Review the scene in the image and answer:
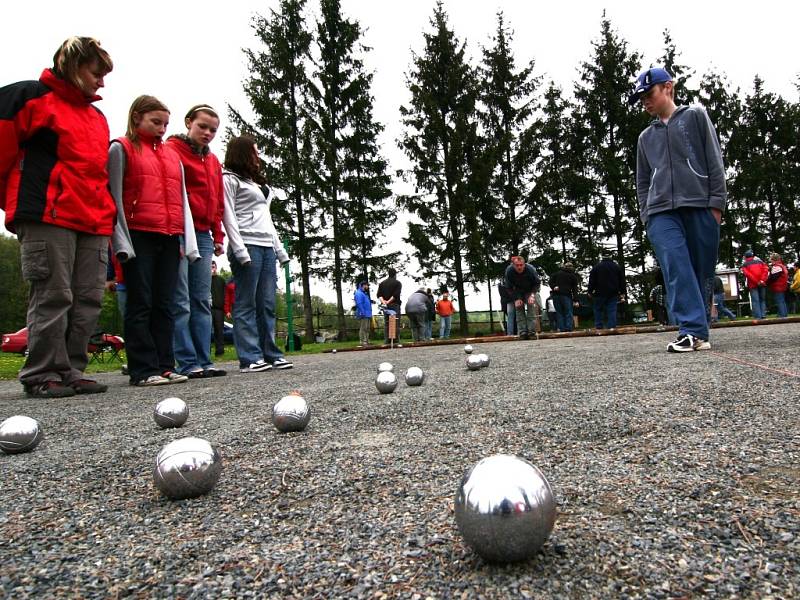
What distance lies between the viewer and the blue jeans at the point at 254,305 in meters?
5.87

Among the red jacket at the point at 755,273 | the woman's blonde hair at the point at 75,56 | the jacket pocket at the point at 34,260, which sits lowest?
the jacket pocket at the point at 34,260

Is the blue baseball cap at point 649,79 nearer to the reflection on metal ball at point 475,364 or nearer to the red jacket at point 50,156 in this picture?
the reflection on metal ball at point 475,364

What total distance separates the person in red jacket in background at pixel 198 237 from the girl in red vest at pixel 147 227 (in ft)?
0.65

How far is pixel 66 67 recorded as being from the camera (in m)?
4.16

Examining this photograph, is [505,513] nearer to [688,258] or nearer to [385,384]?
[385,384]

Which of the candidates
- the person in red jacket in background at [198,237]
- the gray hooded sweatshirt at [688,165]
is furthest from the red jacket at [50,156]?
the gray hooded sweatshirt at [688,165]

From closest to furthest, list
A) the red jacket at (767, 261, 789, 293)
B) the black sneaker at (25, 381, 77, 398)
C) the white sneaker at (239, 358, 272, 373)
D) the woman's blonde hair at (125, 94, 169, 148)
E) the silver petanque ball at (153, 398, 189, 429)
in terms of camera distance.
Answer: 1. the silver petanque ball at (153, 398, 189, 429)
2. the black sneaker at (25, 381, 77, 398)
3. the woman's blonde hair at (125, 94, 169, 148)
4. the white sneaker at (239, 358, 272, 373)
5. the red jacket at (767, 261, 789, 293)

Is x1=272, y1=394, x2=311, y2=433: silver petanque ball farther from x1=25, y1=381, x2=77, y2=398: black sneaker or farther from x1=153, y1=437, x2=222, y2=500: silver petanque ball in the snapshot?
x1=25, y1=381, x2=77, y2=398: black sneaker

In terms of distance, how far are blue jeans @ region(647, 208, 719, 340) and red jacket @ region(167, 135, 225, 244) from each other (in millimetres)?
4186

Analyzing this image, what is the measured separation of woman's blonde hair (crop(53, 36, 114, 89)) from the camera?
4.16 metres

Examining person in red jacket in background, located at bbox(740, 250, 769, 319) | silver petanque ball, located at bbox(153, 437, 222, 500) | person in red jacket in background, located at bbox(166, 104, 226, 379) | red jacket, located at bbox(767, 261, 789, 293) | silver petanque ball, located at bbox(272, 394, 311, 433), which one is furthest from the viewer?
red jacket, located at bbox(767, 261, 789, 293)

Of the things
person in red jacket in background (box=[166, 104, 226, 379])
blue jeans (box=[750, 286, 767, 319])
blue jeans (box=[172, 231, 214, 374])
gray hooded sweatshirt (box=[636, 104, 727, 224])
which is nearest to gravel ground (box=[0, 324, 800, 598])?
gray hooded sweatshirt (box=[636, 104, 727, 224])

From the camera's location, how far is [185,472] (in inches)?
62.6

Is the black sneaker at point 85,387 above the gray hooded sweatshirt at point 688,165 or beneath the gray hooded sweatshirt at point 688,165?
beneath
